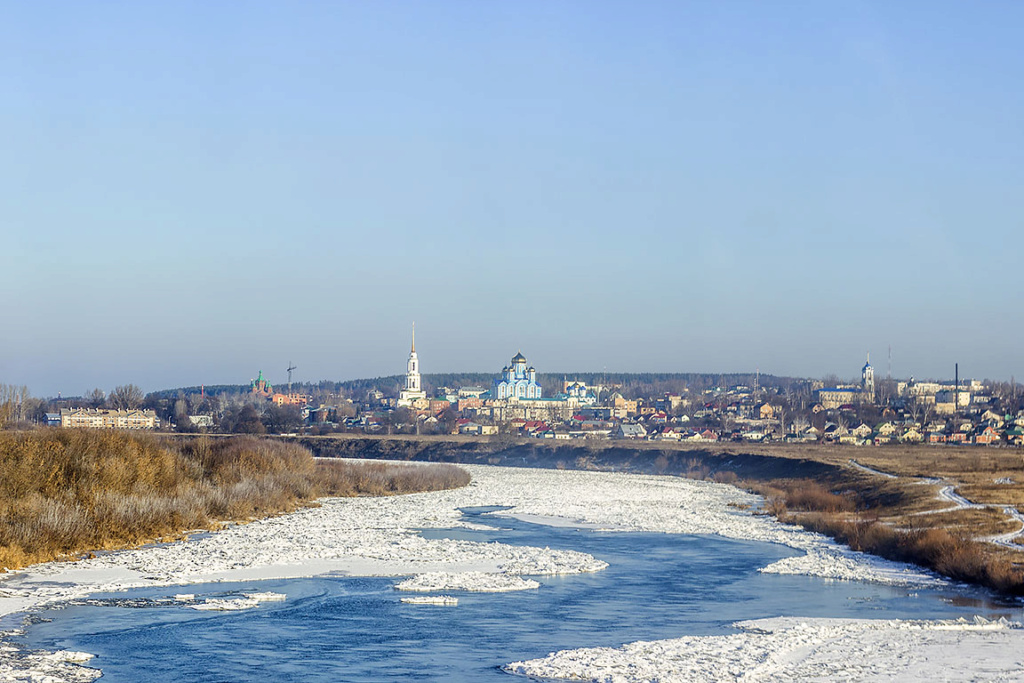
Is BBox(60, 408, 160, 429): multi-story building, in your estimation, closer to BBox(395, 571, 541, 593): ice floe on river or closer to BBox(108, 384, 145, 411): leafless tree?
BBox(108, 384, 145, 411): leafless tree

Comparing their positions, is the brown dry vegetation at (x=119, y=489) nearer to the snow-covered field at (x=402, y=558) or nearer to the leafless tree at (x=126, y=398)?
the snow-covered field at (x=402, y=558)

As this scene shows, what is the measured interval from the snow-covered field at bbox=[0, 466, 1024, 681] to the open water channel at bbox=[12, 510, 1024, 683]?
97 cm

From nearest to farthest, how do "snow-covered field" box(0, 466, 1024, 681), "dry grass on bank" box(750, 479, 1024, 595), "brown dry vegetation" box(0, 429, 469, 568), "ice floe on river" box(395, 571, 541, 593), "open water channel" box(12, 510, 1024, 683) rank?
"open water channel" box(12, 510, 1024, 683) < "snow-covered field" box(0, 466, 1024, 681) < "ice floe on river" box(395, 571, 541, 593) < "dry grass on bank" box(750, 479, 1024, 595) < "brown dry vegetation" box(0, 429, 469, 568)

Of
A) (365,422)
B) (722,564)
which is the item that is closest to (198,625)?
(722,564)

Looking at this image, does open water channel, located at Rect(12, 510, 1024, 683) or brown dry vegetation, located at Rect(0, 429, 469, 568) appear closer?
open water channel, located at Rect(12, 510, 1024, 683)

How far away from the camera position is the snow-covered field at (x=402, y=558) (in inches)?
773

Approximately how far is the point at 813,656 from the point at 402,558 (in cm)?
1276

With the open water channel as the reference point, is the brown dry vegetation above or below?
above

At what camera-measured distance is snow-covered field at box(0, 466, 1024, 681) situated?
19625 mm

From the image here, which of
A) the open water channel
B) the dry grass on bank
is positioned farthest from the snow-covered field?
the open water channel

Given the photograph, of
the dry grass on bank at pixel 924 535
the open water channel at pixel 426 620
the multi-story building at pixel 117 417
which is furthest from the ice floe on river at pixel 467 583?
the multi-story building at pixel 117 417

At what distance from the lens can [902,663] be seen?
1622 centimetres

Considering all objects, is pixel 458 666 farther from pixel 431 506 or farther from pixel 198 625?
pixel 431 506

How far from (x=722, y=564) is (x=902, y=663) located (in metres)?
11.3
